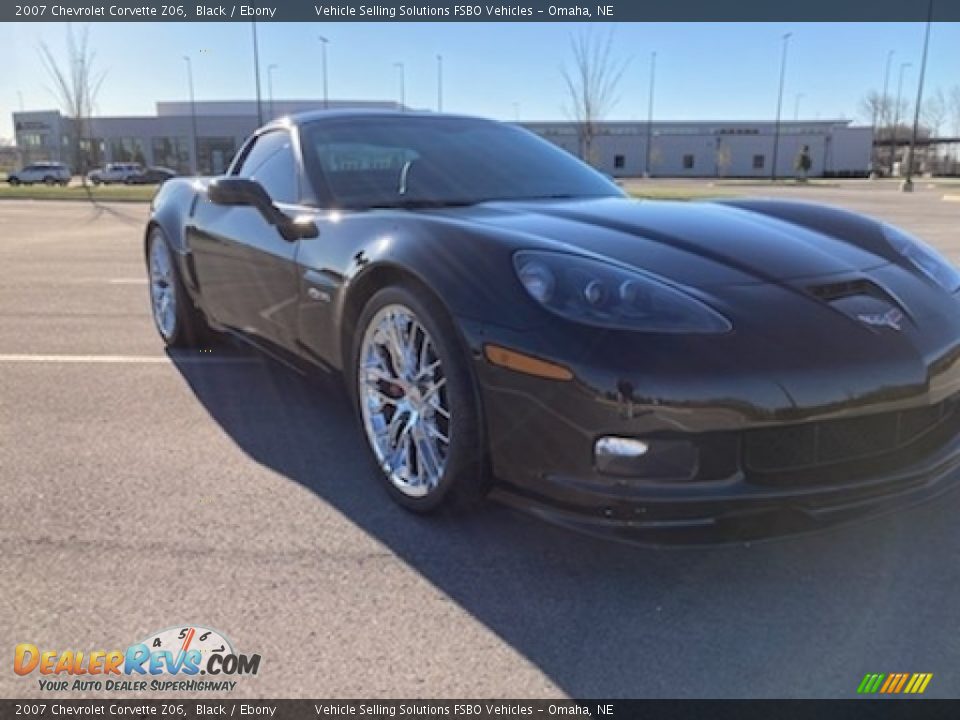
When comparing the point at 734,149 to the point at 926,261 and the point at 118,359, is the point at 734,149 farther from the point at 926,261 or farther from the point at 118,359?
the point at 926,261

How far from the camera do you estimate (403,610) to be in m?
2.22

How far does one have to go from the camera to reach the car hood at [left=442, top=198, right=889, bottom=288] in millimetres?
2486

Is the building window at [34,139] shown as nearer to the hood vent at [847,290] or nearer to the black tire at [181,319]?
the black tire at [181,319]

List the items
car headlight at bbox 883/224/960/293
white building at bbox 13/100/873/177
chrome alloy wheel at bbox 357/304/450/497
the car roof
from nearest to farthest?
1. chrome alloy wheel at bbox 357/304/450/497
2. car headlight at bbox 883/224/960/293
3. the car roof
4. white building at bbox 13/100/873/177

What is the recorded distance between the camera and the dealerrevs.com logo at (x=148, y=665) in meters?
1.94

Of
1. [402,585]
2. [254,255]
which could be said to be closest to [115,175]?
[254,255]

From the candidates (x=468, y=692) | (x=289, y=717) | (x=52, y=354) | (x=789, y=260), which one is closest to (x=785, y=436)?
(x=789, y=260)

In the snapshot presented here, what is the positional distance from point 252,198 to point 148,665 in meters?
2.06

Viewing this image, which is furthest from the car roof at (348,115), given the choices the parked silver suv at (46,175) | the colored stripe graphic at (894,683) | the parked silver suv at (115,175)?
the parked silver suv at (115,175)

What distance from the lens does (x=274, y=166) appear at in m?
3.90

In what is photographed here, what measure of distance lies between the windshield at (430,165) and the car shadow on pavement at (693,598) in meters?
1.26

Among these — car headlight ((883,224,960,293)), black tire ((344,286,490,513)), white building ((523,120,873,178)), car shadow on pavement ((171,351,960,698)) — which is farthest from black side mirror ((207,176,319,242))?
white building ((523,120,873,178))

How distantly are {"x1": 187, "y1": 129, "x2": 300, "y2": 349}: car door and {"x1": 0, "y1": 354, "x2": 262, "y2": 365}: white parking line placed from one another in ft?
2.08

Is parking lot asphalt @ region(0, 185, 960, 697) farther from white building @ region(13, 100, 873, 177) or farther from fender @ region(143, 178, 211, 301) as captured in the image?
white building @ region(13, 100, 873, 177)
